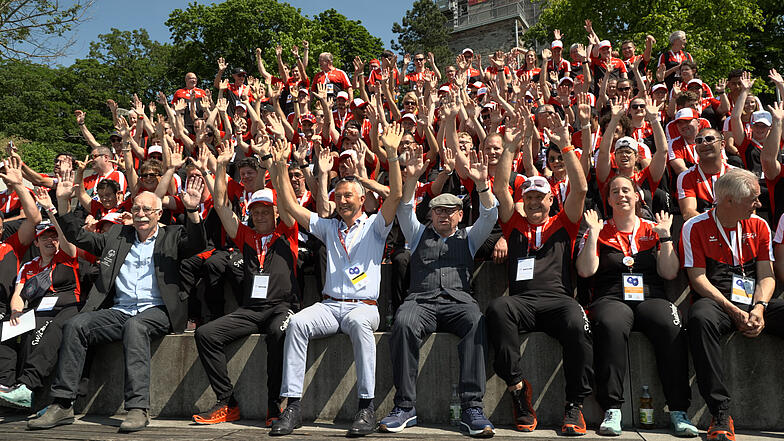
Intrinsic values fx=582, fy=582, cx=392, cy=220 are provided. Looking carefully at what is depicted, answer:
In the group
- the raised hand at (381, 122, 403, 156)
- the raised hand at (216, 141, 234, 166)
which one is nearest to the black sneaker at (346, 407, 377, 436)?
the raised hand at (381, 122, 403, 156)

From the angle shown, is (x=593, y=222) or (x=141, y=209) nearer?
(x=593, y=222)

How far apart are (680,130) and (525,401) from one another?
4.57 meters

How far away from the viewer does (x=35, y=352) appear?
5.33 meters

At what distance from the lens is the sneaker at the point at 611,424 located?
441 centimetres

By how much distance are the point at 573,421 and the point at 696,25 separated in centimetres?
2002

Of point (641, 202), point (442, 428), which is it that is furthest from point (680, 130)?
point (442, 428)

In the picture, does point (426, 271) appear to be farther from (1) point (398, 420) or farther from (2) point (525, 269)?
(1) point (398, 420)

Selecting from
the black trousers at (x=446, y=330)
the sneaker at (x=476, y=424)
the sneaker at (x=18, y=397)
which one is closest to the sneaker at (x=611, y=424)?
the sneaker at (x=476, y=424)

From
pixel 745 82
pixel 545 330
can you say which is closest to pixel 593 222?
pixel 545 330

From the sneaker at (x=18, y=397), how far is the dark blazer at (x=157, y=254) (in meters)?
0.85

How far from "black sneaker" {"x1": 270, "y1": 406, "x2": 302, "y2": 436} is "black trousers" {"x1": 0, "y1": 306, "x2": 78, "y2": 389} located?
2338 mm

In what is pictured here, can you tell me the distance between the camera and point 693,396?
4.78m

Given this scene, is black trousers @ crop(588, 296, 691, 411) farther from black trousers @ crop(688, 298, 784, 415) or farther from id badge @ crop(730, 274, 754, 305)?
id badge @ crop(730, 274, 754, 305)

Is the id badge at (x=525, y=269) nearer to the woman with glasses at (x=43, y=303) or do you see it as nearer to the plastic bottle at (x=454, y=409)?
the plastic bottle at (x=454, y=409)
